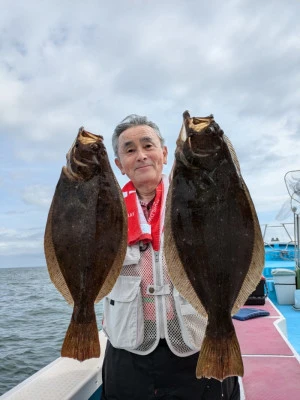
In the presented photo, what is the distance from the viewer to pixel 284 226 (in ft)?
48.3

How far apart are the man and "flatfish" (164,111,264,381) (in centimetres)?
63

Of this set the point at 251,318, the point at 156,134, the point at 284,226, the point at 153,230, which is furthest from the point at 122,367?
the point at 284,226

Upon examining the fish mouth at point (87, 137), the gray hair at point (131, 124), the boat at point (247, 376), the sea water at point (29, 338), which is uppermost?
the gray hair at point (131, 124)

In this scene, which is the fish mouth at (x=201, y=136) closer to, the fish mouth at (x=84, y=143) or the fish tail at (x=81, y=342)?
the fish mouth at (x=84, y=143)

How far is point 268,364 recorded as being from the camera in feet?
15.0

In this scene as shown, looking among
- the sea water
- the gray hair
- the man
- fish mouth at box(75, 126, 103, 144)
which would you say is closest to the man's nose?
the man

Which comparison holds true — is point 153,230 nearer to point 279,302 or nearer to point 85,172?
point 85,172

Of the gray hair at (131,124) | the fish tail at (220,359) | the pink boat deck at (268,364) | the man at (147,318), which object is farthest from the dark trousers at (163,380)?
the gray hair at (131,124)

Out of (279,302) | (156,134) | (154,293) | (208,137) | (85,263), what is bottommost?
(279,302)

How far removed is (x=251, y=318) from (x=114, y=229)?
5215 millimetres

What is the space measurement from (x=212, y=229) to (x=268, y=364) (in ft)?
10.6

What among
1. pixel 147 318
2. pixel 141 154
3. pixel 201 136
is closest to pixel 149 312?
pixel 147 318

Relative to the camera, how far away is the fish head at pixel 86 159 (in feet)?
7.04

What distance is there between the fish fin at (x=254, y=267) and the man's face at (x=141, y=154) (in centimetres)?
98
